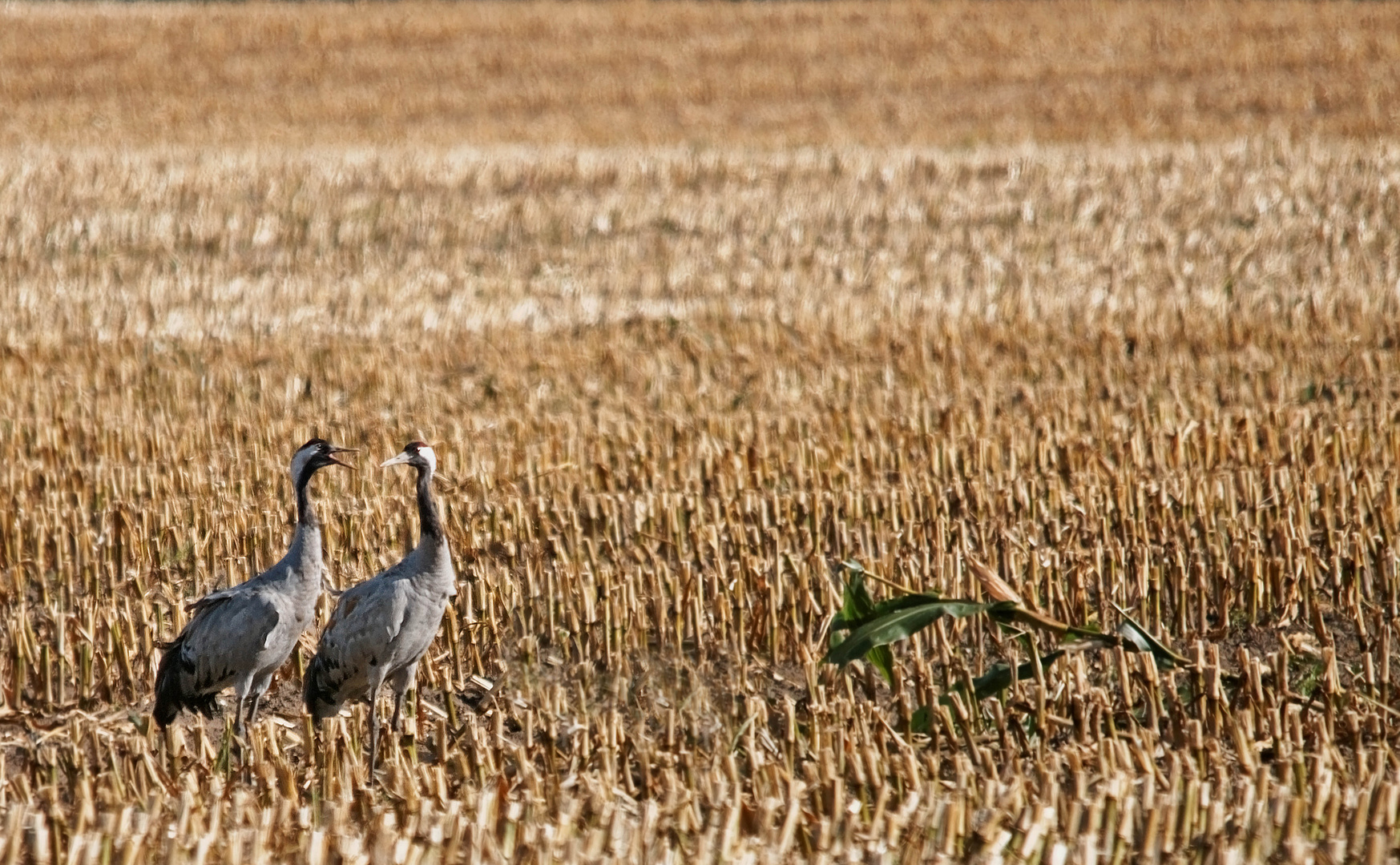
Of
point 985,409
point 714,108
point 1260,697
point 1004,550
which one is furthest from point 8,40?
point 1260,697

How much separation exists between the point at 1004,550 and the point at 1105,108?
1646cm

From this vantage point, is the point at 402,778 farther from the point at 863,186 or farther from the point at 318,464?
the point at 863,186

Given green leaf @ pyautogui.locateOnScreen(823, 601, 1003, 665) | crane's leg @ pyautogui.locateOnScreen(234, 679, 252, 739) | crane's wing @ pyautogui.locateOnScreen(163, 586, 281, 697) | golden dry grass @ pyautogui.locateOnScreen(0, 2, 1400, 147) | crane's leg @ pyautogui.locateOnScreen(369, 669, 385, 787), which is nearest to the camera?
green leaf @ pyautogui.locateOnScreen(823, 601, 1003, 665)

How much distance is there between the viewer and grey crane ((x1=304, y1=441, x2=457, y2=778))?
20.0 feet

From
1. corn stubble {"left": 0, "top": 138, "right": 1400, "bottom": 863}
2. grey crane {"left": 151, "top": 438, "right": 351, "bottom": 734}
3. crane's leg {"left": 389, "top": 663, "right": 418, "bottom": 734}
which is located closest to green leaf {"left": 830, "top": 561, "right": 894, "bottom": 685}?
corn stubble {"left": 0, "top": 138, "right": 1400, "bottom": 863}

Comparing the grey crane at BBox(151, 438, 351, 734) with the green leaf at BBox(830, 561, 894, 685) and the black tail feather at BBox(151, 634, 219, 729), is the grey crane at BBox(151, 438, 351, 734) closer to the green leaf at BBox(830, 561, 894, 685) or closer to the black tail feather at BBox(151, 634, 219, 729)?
the black tail feather at BBox(151, 634, 219, 729)

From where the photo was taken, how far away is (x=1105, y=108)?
73.9 feet

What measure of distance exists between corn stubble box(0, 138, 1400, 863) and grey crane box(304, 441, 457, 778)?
0.17 m

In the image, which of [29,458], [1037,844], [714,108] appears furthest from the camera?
[714,108]

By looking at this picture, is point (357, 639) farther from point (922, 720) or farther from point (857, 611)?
point (922, 720)

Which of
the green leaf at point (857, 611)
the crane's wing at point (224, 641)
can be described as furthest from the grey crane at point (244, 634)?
the green leaf at point (857, 611)

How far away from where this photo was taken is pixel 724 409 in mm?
11750

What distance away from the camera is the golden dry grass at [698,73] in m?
22.4

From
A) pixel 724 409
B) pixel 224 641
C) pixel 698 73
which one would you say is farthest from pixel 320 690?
pixel 698 73
